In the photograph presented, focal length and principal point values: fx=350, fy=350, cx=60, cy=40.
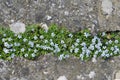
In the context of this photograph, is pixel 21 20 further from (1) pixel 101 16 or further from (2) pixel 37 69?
(1) pixel 101 16

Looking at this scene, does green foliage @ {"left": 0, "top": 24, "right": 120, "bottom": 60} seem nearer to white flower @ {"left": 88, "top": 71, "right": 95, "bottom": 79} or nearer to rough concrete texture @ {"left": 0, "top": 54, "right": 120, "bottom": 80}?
rough concrete texture @ {"left": 0, "top": 54, "right": 120, "bottom": 80}

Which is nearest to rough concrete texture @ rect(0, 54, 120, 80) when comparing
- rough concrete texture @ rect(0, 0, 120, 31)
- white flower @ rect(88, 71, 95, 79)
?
white flower @ rect(88, 71, 95, 79)

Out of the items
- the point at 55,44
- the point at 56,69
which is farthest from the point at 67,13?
the point at 56,69

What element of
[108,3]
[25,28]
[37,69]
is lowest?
[37,69]

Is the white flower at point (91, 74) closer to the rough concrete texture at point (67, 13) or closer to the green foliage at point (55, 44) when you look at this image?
the green foliage at point (55, 44)

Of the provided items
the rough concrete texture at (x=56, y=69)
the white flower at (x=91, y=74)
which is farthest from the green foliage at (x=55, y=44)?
the white flower at (x=91, y=74)

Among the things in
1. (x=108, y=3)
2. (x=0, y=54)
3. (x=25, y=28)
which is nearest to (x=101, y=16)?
(x=108, y=3)

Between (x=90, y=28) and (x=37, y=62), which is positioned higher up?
(x=90, y=28)

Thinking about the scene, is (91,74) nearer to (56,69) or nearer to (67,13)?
(56,69)
